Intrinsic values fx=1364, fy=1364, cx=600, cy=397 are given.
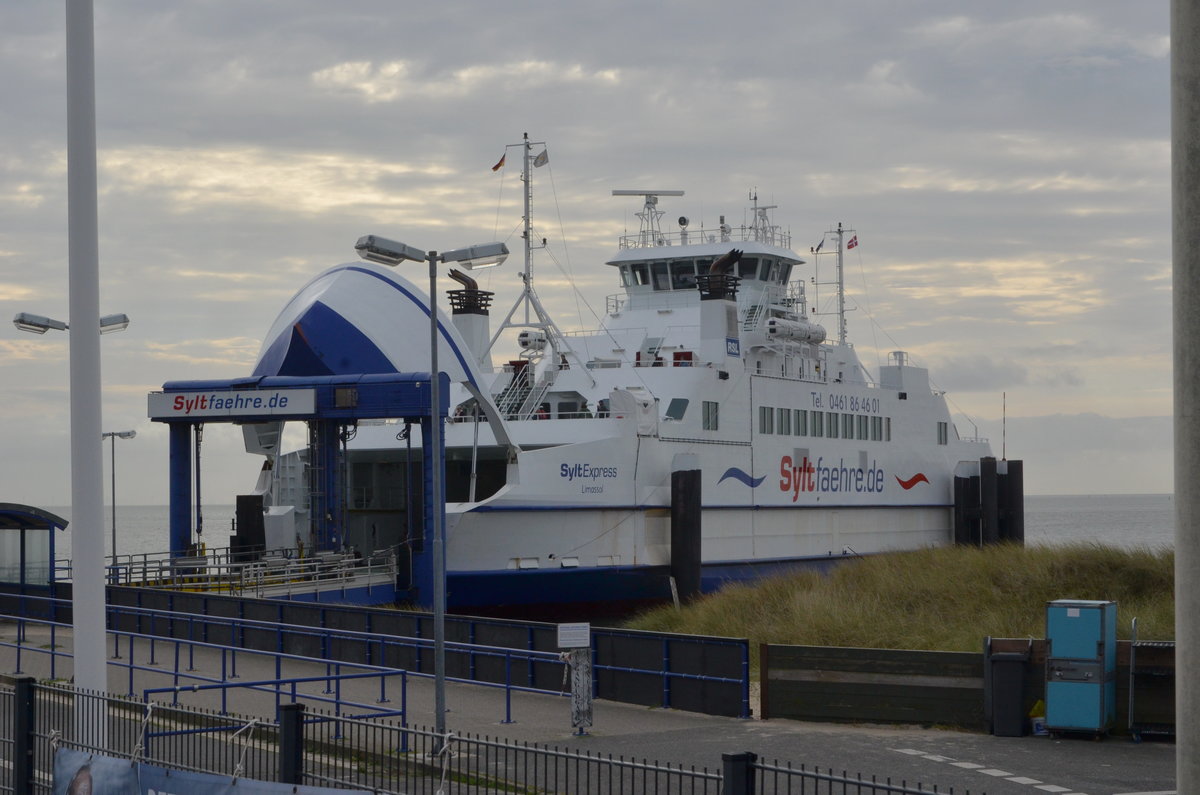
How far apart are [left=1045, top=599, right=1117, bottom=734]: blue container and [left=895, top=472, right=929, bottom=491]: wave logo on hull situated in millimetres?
30848

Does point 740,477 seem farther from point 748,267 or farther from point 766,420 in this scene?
point 748,267

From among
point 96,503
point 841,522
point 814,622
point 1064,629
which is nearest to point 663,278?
point 841,522

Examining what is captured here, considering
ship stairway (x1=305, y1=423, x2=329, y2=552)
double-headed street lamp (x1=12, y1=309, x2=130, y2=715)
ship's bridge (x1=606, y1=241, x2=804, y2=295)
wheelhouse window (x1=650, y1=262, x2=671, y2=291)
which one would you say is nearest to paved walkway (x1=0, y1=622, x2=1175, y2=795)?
double-headed street lamp (x1=12, y1=309, x2=130, y2=715)

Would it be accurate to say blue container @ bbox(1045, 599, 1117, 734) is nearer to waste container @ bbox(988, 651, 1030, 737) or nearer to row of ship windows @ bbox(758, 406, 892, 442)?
waste container @ bbox(988, 651, 1030, 737)

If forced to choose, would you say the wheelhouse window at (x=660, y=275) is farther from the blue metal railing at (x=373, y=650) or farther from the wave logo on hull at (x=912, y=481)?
the blue metal railing at (x=373, y=650)

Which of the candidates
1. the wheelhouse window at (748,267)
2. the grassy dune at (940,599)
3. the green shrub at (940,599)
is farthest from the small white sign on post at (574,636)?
the wheelhouse window at (748,267)

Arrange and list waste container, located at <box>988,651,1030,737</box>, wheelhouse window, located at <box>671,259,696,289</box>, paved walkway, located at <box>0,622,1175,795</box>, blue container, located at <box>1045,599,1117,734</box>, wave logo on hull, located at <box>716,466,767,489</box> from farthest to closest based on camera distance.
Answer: wheelhouse window, located at <box>671,259,696,289</box>
wave logo on hull, located at <box>716,466,767,489</box>
waste container, located at <box>988,651,1030,737</box>
blue container, located at <box>1045,599,1117,734</box>
paved walkway, located at <box>0,622,1175,795</box>

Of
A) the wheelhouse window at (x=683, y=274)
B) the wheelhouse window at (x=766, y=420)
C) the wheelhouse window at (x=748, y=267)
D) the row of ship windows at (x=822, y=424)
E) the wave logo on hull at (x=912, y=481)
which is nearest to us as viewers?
the wheelhouse window at (x=766, y=420)

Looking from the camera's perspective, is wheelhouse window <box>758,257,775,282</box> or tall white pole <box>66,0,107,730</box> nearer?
tall white pole <box>66,0,107,730</box>

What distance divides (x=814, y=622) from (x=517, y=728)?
6810mm

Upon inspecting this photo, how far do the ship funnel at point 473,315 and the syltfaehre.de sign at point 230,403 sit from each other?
8688 millimetres

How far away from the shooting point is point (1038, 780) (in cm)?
1226

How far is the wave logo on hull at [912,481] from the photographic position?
45094mm

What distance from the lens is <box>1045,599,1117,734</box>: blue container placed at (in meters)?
14.1
